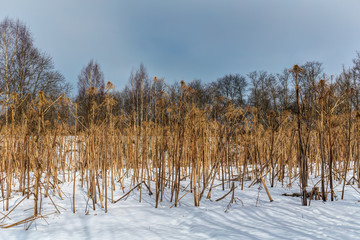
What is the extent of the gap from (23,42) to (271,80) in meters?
19.4

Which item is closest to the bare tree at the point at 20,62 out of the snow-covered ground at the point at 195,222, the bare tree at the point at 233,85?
the snow-covered ground at the point at 195,222

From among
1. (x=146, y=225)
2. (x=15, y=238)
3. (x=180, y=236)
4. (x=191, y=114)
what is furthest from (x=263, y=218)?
(x=15, y=238)

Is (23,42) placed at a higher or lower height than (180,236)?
higher

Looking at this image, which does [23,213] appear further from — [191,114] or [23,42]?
[23,42]

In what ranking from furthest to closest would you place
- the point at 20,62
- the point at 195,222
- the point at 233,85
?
the point at 233,85 < the point at 20,62 < the point at 195,222

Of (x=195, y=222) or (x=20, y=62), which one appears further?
(x=20, y=62)

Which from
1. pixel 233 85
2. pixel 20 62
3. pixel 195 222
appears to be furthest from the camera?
pixel 233 85

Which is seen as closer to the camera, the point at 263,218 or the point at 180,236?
the point at 180,236

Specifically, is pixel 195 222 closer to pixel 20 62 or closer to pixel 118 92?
pixel 118 92

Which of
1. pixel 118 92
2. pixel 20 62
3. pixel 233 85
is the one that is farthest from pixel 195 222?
pixel 233 85

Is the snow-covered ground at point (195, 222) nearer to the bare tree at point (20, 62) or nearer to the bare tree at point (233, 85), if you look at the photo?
the bare tree at point (20, 62)

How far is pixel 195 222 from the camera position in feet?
5.58

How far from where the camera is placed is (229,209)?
6.48 feet

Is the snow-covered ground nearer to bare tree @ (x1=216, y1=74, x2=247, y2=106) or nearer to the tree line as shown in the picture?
the tree line
